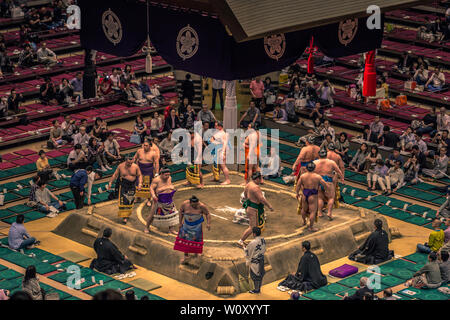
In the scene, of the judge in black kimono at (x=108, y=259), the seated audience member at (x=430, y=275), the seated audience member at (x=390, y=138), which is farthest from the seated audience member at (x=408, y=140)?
the judge in black kimono at (x=108, y=259)

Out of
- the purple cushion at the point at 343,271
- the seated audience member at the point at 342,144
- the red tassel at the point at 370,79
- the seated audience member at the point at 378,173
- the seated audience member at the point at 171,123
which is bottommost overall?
the purple cushion at the point at 343,271

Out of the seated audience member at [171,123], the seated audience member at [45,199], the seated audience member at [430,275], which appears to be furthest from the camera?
the seated audience member at [171,123]

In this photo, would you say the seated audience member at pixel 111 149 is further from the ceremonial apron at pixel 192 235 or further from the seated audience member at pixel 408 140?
the seated audience member at pixel 408 140

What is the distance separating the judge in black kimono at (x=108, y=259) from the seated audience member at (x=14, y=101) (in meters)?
7.36

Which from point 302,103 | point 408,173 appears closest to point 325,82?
point 302,103

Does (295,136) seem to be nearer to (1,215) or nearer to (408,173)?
(408,173)

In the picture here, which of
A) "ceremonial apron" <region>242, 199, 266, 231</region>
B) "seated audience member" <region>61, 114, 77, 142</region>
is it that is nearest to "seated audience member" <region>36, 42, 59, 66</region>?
"seated audience member" <region>61, 114, 77, 142</region>

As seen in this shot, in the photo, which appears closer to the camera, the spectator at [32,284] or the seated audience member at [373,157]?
the spectator at [32,284]

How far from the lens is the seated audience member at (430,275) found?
13320 mm

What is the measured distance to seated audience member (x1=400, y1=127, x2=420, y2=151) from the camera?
60.1 ft

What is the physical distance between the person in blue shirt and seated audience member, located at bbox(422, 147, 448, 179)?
22.6 ft

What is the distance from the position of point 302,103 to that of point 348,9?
603 centimetres

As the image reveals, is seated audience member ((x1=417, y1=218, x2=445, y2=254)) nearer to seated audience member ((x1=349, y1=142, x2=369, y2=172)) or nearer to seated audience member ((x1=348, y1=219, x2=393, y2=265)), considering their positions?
seated audience member ((x1=348, y1=219, x2=393, y2=265))

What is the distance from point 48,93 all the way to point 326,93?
259 inches
